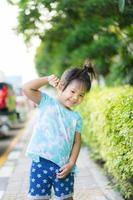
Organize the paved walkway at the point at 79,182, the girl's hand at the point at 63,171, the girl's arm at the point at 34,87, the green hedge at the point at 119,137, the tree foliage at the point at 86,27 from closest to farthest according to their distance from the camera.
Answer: the girl's hand at the point at 63,171 → the girl's arm at the point at 34,87 → the green hedge at the point at 119,137 → the paved walkway at the point at 79,182 → the tree foliage at the point at 86,27

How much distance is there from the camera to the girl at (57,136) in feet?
14.7

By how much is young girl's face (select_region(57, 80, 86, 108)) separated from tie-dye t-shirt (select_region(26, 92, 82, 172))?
62mm

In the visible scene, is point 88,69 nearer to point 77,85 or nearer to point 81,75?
point 81,75

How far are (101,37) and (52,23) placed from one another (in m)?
2.20

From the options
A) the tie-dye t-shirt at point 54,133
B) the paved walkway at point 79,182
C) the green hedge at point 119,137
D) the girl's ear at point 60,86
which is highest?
the girl's ear at point 60,86

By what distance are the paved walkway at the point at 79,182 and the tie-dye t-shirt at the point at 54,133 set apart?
2324mm

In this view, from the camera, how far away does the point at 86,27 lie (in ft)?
42.8

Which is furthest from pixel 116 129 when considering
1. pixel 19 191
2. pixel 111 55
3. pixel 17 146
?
pixel 111 55

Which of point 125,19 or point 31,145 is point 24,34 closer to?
point 125,19

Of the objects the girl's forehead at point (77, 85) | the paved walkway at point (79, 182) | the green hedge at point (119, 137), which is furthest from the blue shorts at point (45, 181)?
the paved walkway at point (79, 182)

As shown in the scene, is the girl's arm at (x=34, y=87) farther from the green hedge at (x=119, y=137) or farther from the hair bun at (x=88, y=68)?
the green hedge at (x=119, y=137)

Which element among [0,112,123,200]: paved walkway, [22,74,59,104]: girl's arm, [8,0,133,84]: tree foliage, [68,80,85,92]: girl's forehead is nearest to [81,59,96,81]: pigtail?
[68,80,85,92]: girl's forehead

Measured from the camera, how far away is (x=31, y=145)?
453 centimetres

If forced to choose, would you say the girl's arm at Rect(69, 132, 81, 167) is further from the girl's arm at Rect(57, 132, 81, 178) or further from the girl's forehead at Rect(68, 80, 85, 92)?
the girl's forehead at Rect(68, 80, 85, 92)
